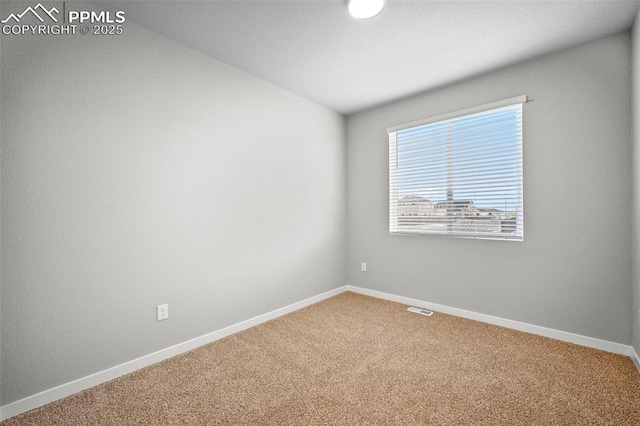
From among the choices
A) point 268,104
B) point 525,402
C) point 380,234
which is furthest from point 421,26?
point 525,402

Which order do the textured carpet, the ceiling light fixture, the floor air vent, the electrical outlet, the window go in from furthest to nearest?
the floor air vent
the window
the electrical outlet
the ceiling light fixture
the textured carpet

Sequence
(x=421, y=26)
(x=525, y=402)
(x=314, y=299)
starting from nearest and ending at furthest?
(x=525, y=402) → (x=421, y=26) → (x=314, y=299)

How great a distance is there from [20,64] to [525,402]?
11.3 feet

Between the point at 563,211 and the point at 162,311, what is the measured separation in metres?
3.35

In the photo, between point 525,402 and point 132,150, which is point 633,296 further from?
point 132,150

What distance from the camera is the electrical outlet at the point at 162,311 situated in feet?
6.85

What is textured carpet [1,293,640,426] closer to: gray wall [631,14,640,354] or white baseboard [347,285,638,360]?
white baseboard [347,285,638,360]

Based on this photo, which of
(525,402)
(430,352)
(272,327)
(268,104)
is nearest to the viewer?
(525,402)

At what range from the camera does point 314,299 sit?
11.2 ft

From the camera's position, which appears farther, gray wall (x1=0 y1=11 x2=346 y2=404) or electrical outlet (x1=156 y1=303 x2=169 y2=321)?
electrical outlet (x1=156 y1=303 x2=169 y2=321)

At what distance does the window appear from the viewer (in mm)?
2619

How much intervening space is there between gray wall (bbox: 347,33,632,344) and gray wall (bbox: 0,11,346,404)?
75.9 inches

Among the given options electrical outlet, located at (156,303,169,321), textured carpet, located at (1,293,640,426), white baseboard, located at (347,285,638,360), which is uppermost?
electrical outlet, located at (156,303,169,321)

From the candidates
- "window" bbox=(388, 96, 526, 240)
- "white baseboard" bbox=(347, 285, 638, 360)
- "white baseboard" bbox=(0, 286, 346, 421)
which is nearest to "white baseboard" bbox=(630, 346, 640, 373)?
"white baseboard" bbox=(347, 285, 638, 360)
